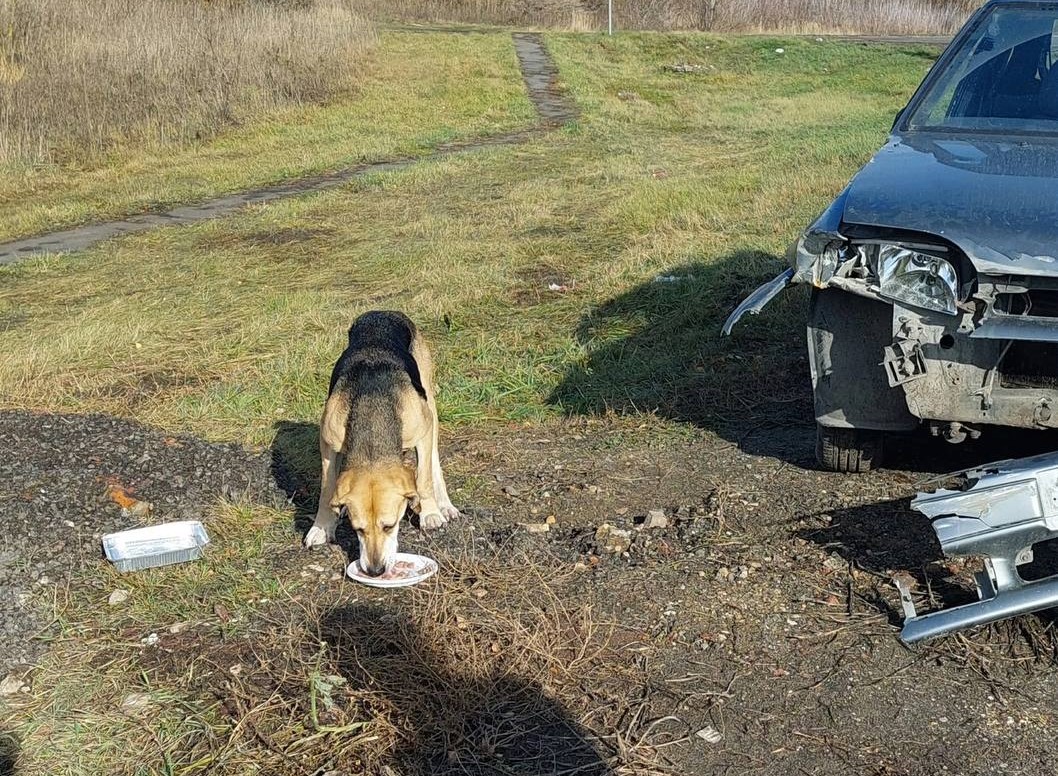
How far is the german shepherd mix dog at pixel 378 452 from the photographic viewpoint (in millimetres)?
3869

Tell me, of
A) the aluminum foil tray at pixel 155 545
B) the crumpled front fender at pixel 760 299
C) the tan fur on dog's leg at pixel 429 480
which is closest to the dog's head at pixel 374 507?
the tan fur on dog's leg at pixel 429 480

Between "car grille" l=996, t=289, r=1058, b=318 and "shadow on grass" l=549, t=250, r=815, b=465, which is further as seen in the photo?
"shadow on grass" l=549, t=250, r=815, b=465

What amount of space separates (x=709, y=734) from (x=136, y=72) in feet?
52.9

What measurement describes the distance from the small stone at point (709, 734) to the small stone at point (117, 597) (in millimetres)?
2188

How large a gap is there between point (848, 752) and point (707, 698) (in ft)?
1.44

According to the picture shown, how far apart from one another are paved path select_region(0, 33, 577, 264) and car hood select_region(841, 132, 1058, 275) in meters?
8.96

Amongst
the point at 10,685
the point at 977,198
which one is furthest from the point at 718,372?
the point at 10,685

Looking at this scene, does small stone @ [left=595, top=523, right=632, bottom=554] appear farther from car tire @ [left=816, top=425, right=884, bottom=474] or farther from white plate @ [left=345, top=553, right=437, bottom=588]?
car tire @ [left=816, top=425, right=884, bottom=474]

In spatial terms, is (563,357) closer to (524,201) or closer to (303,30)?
(524,201)

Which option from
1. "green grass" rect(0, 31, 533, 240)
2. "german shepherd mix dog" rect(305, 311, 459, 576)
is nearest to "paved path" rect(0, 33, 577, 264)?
"green grass" rect(0, 31, 533, 240)

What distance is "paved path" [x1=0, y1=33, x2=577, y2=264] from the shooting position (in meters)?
11.2

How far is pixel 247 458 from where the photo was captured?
17.3 feet

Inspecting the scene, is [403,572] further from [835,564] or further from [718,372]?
[718,372]

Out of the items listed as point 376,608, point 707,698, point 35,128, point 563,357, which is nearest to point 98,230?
point 35,128
